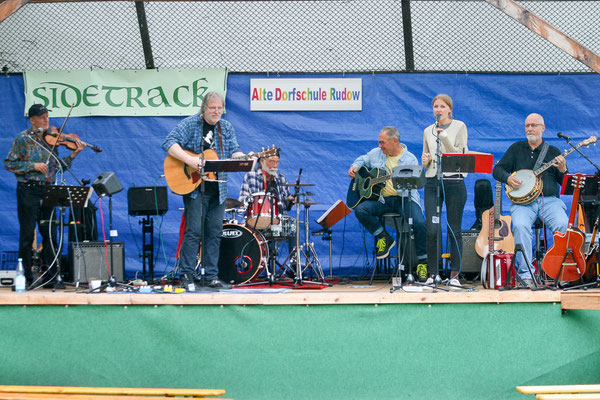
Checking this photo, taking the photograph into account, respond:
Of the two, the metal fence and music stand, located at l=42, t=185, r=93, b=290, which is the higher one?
the metal fence

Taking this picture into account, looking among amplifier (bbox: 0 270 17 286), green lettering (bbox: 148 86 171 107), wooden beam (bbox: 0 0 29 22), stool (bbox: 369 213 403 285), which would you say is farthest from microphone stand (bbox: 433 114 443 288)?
amplifier (bbox: 0 270 17 286)

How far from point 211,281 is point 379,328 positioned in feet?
5.36

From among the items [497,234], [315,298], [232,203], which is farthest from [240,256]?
[497,234]

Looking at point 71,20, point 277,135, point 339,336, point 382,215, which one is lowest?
point 339,336

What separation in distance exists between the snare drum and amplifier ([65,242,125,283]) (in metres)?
1.28

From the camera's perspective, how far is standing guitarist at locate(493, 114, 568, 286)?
6.37 metres

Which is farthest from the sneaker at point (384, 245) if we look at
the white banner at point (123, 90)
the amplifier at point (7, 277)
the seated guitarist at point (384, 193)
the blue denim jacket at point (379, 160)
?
the amplifier at point (7, 277)

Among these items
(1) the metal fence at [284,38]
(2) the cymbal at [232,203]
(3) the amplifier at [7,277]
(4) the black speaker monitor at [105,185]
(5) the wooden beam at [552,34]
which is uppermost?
(1) the metal fence at [284,38]

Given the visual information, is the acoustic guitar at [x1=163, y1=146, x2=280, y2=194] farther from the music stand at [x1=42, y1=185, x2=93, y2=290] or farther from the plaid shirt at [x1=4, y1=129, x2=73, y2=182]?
the plaid shirt at [x1=4, y1=129, x2=73, y2=182]

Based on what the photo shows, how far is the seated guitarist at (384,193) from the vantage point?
732 centimetres

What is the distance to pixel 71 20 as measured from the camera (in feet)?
25.4

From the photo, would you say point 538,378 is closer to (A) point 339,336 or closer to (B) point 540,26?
(A) point 339,336

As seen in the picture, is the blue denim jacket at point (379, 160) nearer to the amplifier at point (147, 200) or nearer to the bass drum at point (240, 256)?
the bass drum at point (240, 256)

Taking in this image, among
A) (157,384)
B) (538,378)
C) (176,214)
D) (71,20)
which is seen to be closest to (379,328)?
(538,378)
